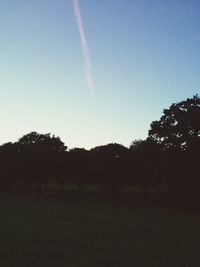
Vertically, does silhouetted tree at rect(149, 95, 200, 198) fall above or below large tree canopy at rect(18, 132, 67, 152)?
below

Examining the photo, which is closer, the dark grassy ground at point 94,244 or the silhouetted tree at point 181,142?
the dark grassy ground at point 94,244

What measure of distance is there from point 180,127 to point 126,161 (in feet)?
115

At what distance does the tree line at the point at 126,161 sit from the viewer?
63.9m

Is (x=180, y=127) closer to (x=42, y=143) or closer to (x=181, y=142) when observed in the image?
(x=181, y=142)

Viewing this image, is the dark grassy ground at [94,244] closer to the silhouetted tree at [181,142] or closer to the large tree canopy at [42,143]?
the silhouetted tree at [181,142]

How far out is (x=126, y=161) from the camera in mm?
99938

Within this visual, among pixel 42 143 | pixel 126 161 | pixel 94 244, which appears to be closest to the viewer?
pixel 94 244

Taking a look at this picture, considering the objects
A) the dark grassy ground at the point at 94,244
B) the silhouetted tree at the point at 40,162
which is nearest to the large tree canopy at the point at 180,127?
the dark grassy ground at the point at 94,244

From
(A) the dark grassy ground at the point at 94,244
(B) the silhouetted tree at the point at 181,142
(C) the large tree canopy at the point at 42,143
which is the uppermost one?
(C) the large tree canopy at the point at 42,143

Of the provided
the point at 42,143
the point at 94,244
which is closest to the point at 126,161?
the point at 42,143

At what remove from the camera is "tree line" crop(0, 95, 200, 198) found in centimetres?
6391

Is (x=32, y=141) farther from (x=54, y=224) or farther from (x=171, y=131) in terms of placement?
(x=54, y=224)

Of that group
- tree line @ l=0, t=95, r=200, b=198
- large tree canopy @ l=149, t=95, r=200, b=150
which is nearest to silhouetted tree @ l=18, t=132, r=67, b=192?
tree line @ l=0, t=95, r=200, b=198

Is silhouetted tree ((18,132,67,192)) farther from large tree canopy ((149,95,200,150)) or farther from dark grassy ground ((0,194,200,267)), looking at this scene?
dark grassy ground ((0,194,200,267))
